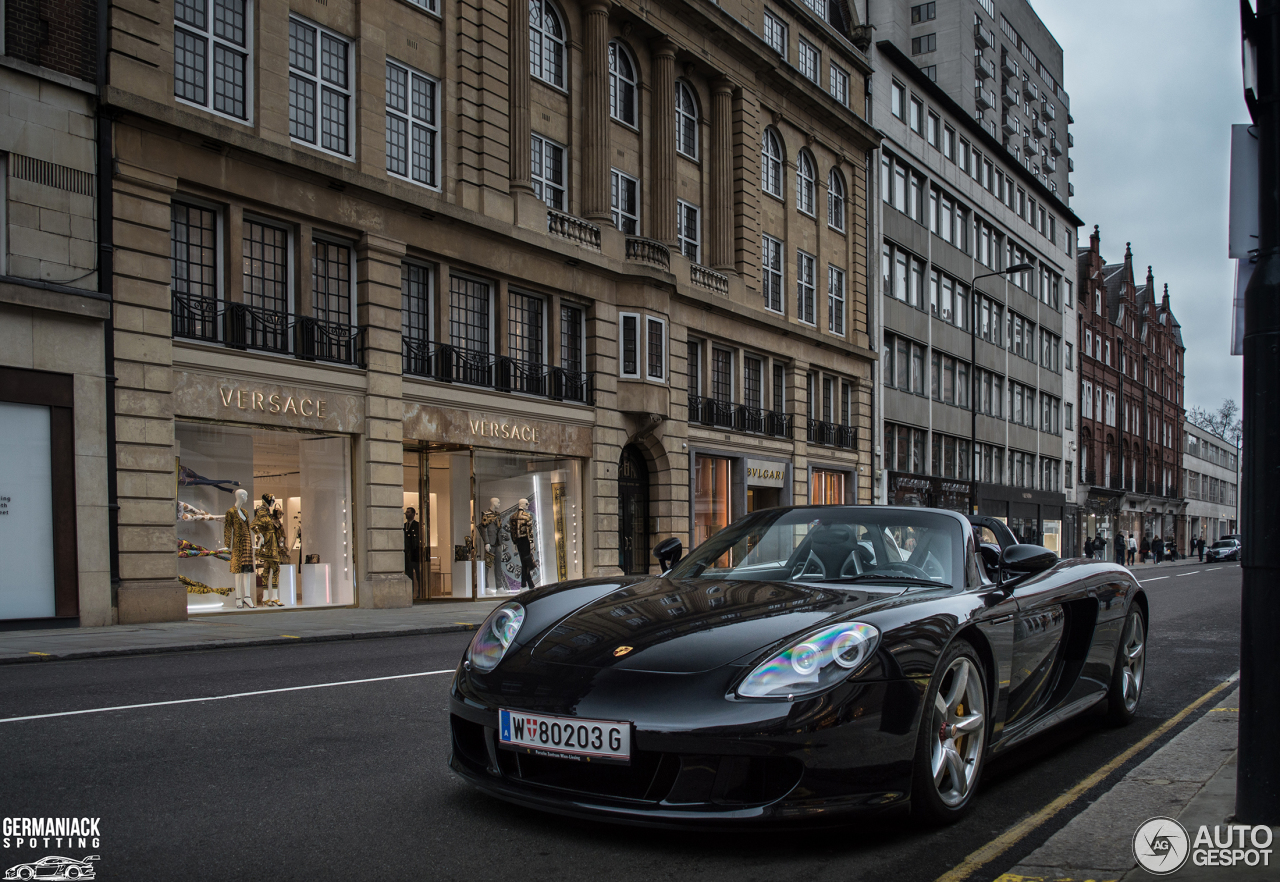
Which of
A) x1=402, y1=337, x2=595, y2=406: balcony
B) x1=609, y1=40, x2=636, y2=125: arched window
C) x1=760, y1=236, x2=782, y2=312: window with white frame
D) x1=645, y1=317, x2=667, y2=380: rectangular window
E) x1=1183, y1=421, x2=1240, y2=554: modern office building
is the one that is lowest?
x1=1183, y1=421, x2=1240, y2=554: modern office building

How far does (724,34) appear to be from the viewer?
102 ft

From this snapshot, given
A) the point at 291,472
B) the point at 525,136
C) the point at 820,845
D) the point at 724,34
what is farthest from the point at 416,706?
the point at 724,34

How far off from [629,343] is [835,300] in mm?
14133

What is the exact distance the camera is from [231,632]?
14148mm

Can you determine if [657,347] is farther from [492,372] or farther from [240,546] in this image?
[240,546]

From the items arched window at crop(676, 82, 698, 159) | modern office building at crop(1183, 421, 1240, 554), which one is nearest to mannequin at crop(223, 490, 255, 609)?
arched window at crop(676, 82, 698, 159)

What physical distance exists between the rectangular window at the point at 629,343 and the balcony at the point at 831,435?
10.8 metres

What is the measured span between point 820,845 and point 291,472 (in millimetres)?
16270

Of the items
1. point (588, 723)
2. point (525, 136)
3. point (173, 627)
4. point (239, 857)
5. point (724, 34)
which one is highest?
point (724, 34)

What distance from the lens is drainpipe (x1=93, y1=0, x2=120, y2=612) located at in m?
15.7

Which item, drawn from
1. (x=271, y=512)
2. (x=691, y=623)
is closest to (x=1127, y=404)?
(x=271, y=512)

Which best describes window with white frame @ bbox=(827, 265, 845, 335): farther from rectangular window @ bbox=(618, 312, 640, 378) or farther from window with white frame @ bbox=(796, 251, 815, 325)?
rectangular window @ bbox=(618, 312, 640, 378)

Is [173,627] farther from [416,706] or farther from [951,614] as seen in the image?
[951,614]

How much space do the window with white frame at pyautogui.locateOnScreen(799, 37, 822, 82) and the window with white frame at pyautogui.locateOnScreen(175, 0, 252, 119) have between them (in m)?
22.2
